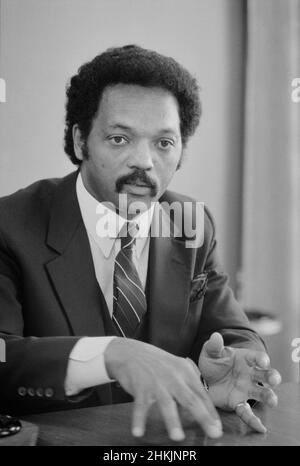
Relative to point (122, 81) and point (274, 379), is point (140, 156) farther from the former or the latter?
point (274, 379)

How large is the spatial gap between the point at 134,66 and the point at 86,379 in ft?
2.83

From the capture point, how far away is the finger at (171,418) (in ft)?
3.43

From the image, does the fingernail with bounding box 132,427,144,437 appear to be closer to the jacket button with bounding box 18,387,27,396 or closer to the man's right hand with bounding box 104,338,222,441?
the man's right hand with bounding box 104,338,222,441

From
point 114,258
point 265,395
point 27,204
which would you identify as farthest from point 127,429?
point 27,204

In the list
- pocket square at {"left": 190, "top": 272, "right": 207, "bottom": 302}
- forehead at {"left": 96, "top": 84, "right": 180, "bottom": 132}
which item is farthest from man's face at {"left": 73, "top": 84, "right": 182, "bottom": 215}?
pocket square at {"left": 190, "top": 272, "right": 207, "bottom": 302}

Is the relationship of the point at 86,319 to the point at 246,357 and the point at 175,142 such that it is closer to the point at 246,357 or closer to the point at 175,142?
the point at 246,357

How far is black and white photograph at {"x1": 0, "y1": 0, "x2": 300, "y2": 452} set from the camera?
3.77 feet

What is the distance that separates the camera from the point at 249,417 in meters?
1.19

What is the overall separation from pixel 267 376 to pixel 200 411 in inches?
12.0

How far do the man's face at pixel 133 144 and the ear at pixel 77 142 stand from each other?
0.05 metres

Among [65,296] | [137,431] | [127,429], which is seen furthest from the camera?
[65,296]

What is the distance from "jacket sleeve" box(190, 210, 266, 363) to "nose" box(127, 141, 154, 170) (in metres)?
0.37
